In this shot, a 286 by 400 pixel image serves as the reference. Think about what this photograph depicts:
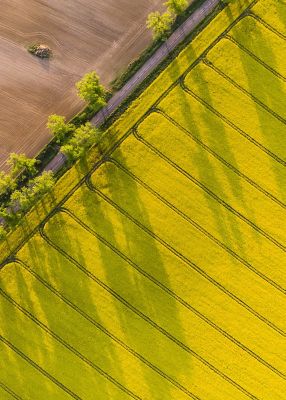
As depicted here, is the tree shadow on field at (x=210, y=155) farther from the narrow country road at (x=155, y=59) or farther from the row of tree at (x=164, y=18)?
the row of tree at (x=164, y=18)

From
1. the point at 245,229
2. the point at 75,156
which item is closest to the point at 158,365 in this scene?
the point at 245,229

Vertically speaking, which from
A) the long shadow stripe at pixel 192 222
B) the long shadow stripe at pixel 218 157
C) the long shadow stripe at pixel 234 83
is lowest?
the long shadow stripe at pixel 192 222

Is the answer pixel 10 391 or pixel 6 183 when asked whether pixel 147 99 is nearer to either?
pixel 6 183

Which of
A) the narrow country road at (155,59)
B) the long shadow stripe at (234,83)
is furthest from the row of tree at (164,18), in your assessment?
the long shadow stripe at (234,83)

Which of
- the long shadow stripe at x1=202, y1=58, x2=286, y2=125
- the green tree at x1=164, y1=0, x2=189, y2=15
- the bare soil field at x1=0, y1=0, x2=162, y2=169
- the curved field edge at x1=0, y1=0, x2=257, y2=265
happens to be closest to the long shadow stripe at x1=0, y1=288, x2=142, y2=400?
the curved field edge at x1=0, y1=0, x2=257, y2=265

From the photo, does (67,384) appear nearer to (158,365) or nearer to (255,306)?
(158,365)

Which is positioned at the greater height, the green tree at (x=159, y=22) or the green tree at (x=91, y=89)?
the green tree at (x=159, y=22)
